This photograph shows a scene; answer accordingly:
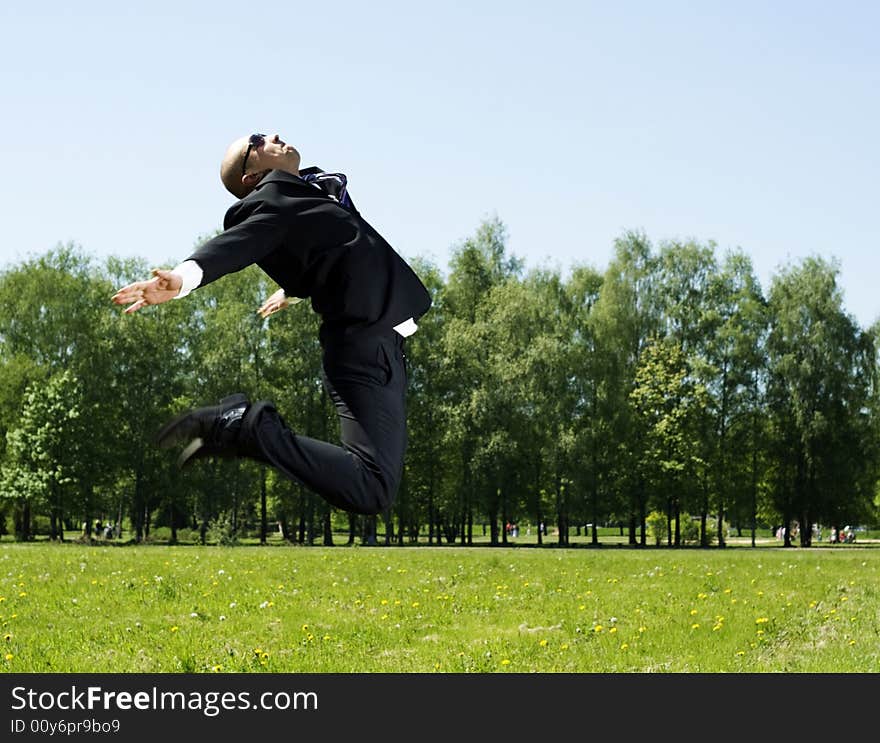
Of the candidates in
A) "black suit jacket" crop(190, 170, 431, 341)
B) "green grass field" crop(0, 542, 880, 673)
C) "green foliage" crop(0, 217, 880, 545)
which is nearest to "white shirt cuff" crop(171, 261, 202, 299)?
"black suit jacket" crop(190, 170, 431, 341)

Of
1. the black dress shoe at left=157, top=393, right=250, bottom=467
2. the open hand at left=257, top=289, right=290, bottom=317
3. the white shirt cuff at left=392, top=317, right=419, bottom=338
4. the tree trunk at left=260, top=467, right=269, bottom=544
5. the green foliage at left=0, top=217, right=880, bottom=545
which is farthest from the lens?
the tree trunk at left=260, top=467, right=269, bottom=544

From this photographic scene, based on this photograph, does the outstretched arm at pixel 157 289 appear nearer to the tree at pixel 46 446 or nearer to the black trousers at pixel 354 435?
the black trousers at pixel 354 435

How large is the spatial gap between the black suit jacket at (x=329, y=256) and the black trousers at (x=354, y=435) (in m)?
0.13

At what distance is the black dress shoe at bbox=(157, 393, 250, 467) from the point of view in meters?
4.61

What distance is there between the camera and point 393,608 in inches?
504

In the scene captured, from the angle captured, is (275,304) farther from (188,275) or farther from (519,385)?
(519,385)

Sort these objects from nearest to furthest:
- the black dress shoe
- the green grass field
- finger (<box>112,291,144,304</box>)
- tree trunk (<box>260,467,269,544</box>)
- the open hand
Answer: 1. finger (<box>112,291,144,304</box>)
2. the black dress shoe
3. the open hand
4. the green grass field
5. tree trunk (<box>260,467,269,544</box>)

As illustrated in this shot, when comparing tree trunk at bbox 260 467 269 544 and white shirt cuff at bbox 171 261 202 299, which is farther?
tree trunk at bbox 260 467 269 544

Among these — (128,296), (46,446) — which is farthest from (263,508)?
(128,296)

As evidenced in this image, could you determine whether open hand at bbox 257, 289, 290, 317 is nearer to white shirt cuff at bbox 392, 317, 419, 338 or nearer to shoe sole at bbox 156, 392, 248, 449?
white shirt cuff at bbox 392, 317, 419, 338

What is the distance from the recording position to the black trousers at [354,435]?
464 centimetres

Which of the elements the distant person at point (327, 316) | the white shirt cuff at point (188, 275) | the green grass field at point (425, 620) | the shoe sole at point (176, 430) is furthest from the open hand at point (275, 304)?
the green grass field at point (425, 620)

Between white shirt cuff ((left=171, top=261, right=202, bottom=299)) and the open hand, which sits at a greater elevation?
the open hand
